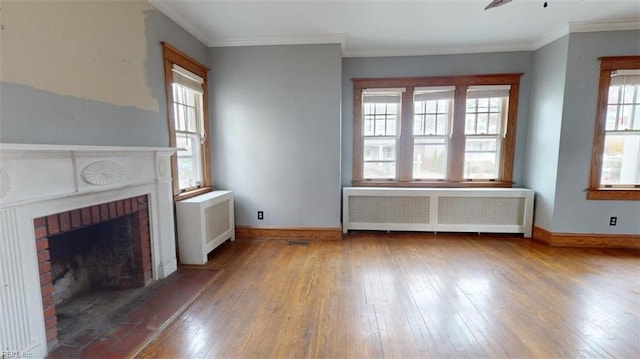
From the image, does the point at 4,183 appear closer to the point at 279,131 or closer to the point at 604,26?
the point at 279,131

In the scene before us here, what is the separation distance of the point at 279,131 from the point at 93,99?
2017 millimetres

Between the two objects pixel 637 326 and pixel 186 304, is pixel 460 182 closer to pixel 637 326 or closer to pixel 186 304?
pixel 637 326

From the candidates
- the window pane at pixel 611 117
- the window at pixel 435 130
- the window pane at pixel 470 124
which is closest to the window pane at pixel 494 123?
the window at pixel 435 130

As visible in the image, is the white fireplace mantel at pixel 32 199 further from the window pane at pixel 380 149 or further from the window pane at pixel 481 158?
the window pane at pixel 481 158

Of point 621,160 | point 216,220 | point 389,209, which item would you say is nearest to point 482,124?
point 621,160

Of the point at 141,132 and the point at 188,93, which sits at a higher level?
the point at 188,93

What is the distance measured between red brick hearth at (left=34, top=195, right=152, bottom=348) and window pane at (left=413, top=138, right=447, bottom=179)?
360 centimetres

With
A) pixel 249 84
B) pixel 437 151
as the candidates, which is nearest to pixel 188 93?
pixel 249 84

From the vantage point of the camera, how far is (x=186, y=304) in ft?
7.19

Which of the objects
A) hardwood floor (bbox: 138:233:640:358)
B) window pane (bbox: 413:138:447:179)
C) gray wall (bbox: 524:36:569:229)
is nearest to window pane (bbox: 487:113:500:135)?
gray wall (bbox: 524:36:569:229)

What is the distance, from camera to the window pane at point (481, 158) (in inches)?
160

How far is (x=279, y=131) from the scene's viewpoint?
12.0 ft

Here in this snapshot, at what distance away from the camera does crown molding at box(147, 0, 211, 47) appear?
2611mm

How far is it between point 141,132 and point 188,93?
1061 millimetres
